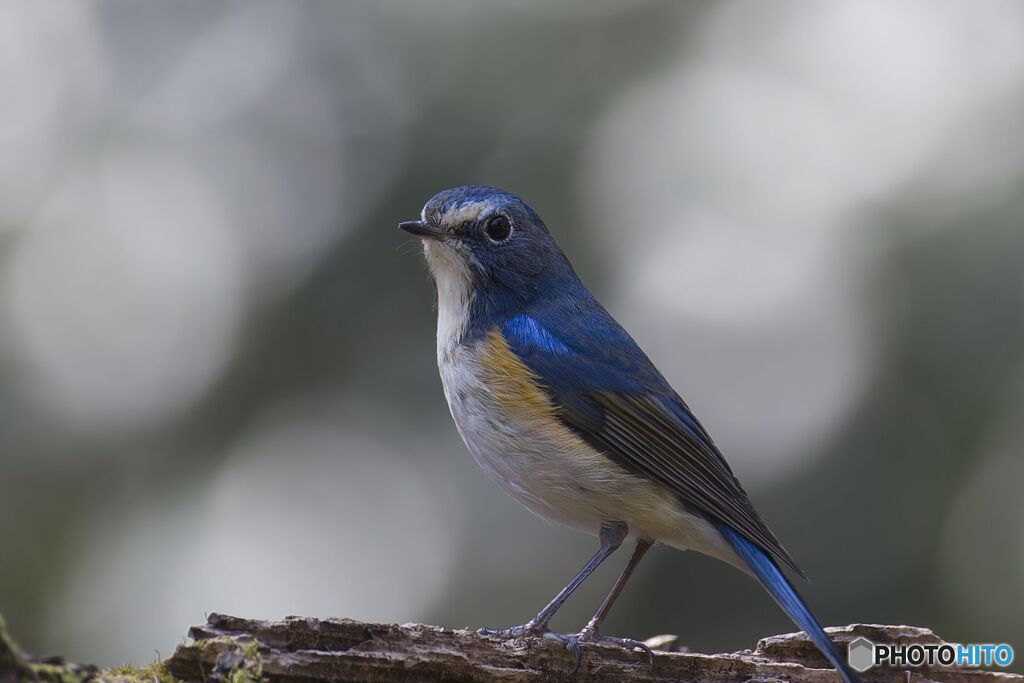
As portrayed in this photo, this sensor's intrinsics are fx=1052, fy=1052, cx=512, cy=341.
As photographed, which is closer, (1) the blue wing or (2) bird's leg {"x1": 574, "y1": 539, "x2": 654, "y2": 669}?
(2) bird's leg {"x1": 574, "y1": 539, "x2": 654, "y2": 669}

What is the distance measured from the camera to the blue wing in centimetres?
469

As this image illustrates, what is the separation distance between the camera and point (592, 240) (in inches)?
256

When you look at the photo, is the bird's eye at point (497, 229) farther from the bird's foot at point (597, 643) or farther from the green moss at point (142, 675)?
the green moss at point (142, 675)

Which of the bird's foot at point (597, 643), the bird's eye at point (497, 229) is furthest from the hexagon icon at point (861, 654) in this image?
the bird's eye at point (497, 229)

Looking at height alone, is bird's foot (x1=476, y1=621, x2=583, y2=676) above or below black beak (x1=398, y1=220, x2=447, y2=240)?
below

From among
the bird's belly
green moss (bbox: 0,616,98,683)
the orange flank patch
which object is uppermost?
the orange flank patch

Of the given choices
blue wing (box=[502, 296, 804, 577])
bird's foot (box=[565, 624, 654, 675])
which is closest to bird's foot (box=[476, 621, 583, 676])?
bird's foot (box=[565, 624, 654, 675])

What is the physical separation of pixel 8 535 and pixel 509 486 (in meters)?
3.10

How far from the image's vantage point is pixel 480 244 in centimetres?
539

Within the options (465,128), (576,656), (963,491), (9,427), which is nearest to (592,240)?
(465,128)

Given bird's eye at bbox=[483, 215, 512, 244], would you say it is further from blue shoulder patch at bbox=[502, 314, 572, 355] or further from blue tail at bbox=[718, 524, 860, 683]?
blue tail at bbox=[718, 524, 860, 683]

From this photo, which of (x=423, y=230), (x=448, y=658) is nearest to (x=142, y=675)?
(x=448, y=658)

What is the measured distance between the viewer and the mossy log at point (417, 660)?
3240 millimetres

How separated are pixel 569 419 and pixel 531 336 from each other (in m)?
0.52
